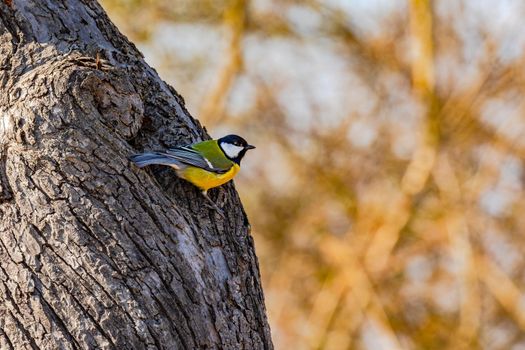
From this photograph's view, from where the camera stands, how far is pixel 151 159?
302 centimetres

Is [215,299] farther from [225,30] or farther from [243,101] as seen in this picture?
[243,101]

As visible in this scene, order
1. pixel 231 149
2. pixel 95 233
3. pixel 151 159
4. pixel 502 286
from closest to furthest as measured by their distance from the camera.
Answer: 1. pixel 95 233
2. pixel 151 159
3. pixel 231 149
4. pixel 502 286

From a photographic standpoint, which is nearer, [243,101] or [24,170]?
[24,170]

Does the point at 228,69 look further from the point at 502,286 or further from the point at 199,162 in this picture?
the point at 199,162

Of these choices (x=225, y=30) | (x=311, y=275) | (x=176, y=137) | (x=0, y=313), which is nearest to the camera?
(x=0, y=313)

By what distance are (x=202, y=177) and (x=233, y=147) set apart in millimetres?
1151

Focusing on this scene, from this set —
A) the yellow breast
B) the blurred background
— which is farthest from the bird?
the blurred background

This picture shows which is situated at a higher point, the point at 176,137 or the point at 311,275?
the point at 311,275

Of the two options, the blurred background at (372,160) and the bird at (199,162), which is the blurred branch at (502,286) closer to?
the blurred background at (372,160)

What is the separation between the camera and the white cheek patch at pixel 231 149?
13.8 feet

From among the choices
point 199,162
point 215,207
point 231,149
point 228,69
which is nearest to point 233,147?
point 231,149

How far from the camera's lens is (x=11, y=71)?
120 inches

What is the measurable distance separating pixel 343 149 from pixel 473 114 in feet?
4.96

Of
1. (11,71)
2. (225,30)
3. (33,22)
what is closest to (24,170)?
(11,71)
